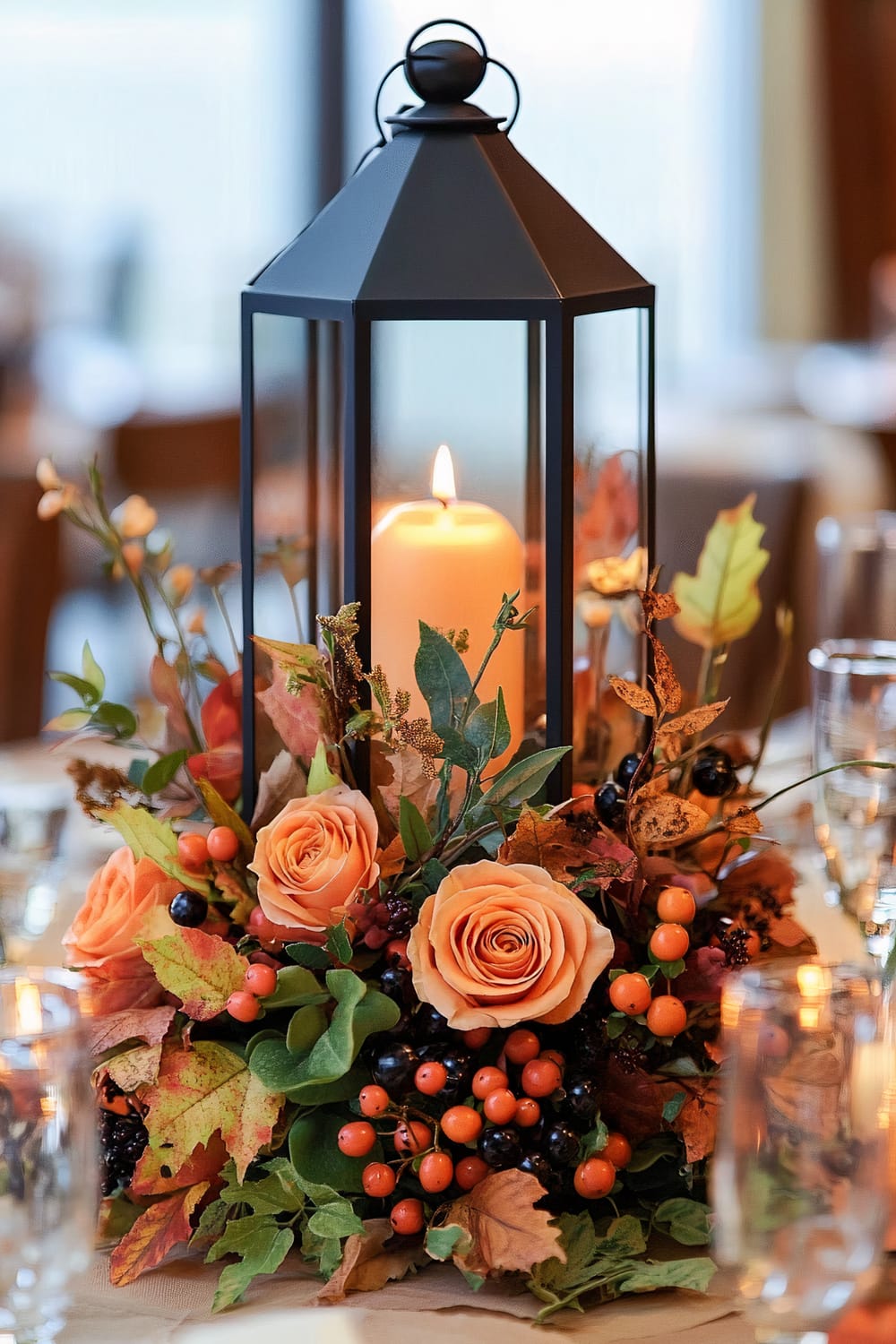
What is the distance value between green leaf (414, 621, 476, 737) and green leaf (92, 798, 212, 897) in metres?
0.15

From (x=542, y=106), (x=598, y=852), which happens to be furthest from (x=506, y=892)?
(x=542, y=106)

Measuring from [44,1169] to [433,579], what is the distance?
0.37 m

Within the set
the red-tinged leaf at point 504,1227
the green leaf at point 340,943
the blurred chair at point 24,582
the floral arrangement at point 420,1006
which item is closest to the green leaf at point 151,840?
the floral arrangement at point 420,1006

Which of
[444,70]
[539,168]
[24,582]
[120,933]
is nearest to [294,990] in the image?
[120,933]

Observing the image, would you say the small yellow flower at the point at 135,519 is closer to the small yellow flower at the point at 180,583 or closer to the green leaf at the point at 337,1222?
the small yellow flower at the point at 180,583

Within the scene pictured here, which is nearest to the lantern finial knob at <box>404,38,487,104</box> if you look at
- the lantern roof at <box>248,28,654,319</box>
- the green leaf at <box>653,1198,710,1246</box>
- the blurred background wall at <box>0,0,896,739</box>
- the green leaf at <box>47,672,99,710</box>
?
the lantern roof at <box>248,28,654,319</box>

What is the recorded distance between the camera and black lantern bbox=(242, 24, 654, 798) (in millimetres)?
822

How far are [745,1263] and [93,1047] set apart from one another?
1.05 feet

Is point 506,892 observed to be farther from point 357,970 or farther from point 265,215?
point 265,215

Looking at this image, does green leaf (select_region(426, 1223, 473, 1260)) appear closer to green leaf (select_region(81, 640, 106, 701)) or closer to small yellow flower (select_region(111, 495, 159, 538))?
green leaf (select_region(81, 640, 106, 701))

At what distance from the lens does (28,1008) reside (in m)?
0.65

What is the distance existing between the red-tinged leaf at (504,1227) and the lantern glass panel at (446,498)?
0.83ft

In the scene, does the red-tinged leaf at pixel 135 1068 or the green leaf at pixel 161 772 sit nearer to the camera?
the red-tinged leaf at pixel 135 1068

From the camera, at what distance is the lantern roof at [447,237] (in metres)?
0.81
